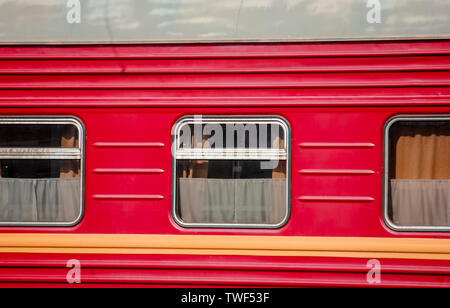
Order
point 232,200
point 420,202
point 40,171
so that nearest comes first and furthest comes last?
1. point 420,202
2. point 232,200
3. point 40,171

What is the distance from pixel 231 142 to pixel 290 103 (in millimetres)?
459

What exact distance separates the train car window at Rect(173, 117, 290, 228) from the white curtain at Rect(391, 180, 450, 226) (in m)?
0.72

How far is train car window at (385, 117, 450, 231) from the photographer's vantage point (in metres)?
3.50

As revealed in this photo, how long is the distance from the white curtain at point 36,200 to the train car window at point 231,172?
30.2 inches

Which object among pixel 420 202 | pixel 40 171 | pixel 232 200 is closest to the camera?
pixel 420 202

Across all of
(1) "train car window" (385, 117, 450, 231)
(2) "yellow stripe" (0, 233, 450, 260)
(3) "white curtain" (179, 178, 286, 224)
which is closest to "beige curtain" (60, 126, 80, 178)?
(2) "yellow stripe" (0, 233, 450, 260)

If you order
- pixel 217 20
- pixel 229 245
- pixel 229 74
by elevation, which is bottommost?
pixel 229 245

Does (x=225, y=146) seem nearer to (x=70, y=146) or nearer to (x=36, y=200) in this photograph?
(x=70, y=146)

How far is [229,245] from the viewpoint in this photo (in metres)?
3.55

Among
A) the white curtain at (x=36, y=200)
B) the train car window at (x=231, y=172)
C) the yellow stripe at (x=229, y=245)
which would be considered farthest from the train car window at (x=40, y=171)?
the train car window at (x=231, y=172)

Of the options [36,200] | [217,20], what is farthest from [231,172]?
[36,200]

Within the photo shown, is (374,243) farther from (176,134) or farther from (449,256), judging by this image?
(176,134)

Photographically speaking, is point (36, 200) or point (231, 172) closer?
point (231, 172)

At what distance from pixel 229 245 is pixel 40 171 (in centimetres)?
138
